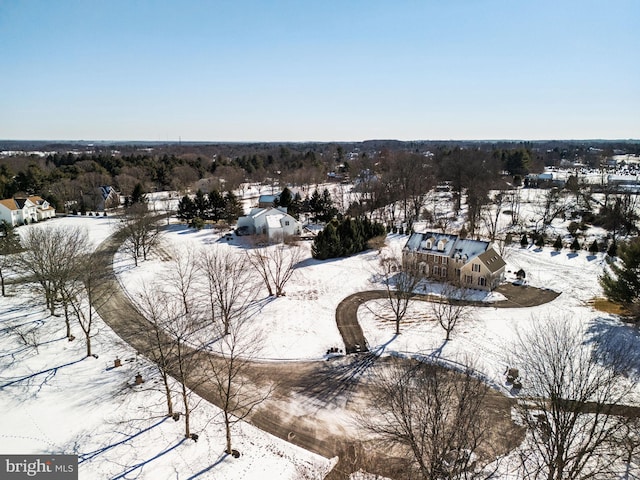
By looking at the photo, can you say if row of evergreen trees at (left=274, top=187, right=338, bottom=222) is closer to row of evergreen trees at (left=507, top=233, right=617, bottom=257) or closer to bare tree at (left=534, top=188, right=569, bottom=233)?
row of evergreen trees at (left=507, top=233, right=617, bottom=257)

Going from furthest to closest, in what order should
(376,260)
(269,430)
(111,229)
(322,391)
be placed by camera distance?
(111,229) → (376,260) → (322,391) → (269,430)

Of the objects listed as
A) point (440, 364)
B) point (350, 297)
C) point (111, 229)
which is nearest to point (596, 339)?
point (440, 364)

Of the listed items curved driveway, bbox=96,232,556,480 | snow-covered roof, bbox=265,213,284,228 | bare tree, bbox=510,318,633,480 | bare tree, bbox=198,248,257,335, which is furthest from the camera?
snow-covered roof, bbox=265,213,284,228

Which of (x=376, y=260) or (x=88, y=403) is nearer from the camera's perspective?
(x=88, y=403)

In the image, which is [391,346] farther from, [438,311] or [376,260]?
[376,260]

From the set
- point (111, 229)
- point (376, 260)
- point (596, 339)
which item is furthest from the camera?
point (111, 229)

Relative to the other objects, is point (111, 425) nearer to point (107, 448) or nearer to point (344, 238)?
point (107, 448)

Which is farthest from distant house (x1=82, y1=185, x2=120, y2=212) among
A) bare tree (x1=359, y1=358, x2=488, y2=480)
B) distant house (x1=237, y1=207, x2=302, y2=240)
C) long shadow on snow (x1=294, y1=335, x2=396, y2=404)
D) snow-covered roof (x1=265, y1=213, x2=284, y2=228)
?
bare tree (x1=359, y1=358, x2=488, y2=480)
